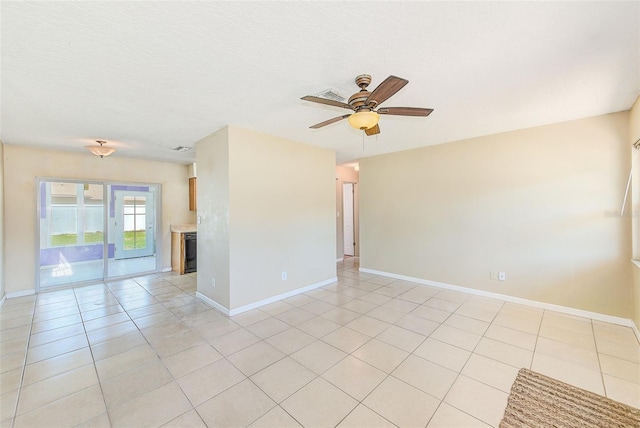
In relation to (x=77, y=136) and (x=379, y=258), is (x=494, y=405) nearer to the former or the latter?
(x=379, y=258)

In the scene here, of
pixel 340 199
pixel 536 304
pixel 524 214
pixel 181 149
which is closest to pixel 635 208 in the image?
pixel 524 214

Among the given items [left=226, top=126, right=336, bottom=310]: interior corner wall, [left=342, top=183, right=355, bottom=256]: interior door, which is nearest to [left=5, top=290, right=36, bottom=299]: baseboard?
[left=226, top=126, right=336, bottom=310]: interior corner wall

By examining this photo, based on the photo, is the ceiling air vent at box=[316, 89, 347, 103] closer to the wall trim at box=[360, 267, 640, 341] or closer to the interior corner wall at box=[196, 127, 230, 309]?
the interior corner wall at box=[196, 127, 230, 309]

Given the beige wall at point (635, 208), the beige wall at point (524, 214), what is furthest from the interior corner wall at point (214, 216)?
the beige wall at point (635, 208)

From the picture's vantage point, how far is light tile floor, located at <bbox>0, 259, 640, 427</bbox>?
1.81 m

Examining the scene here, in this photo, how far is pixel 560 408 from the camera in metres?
1.80

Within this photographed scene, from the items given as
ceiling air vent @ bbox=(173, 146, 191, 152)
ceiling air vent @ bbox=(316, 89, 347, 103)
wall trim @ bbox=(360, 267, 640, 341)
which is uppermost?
ceiling air vent @ bbox=(173, 146, 191, 152)

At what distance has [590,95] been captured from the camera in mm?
2602

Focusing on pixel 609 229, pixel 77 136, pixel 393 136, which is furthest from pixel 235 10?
pixel 609 229

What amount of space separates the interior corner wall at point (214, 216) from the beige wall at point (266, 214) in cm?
2

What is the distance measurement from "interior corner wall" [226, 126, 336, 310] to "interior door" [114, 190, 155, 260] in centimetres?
284

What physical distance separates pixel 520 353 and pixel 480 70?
8.68 ft

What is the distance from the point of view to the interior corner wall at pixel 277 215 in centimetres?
352

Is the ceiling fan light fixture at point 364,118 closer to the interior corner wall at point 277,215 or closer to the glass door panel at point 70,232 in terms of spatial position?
the interior corner wall at point 277,215
